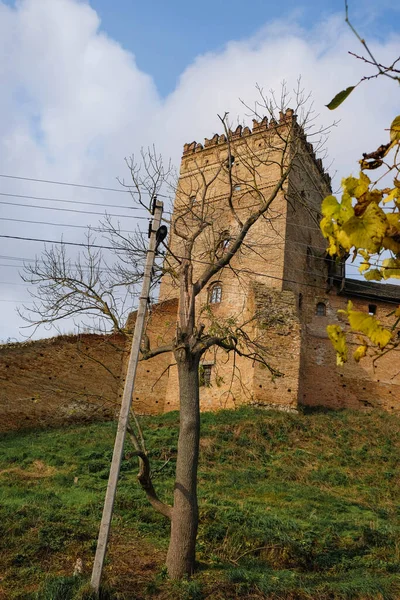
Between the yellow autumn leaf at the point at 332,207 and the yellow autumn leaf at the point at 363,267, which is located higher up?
the yellow autumn leaf at the point at 332,207

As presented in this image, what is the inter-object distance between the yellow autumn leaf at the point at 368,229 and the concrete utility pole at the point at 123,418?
5933 millimetres

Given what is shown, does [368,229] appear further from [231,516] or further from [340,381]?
[340,381]

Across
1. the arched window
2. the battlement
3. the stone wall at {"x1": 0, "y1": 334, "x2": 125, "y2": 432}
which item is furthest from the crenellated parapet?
the stone wall at {"x1": 0, "y1": 334, "x2": 125, "y2": 432}

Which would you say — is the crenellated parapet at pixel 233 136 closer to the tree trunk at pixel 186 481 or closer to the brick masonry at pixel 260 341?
the brick masonry at pixel 260 341

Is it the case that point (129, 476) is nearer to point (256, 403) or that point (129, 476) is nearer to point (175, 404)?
point (256, 403)

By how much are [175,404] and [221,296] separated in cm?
489

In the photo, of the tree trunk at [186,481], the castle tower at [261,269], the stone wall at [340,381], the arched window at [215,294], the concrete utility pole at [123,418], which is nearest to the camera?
the concrete utility pole at [123,418]

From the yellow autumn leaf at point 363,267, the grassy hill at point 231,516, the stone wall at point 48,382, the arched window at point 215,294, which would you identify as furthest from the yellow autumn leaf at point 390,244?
the arched window at point 215,294

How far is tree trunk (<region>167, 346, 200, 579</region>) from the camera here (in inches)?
285

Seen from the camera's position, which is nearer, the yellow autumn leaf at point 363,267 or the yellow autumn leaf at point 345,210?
the yellow autumn leaf at point 345,210

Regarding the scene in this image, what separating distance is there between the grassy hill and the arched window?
654cm

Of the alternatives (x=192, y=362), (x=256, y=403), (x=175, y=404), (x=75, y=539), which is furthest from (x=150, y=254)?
(x=175, y=404)

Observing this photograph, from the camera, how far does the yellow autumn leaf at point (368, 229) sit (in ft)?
5.30

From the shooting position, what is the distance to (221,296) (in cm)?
2208
